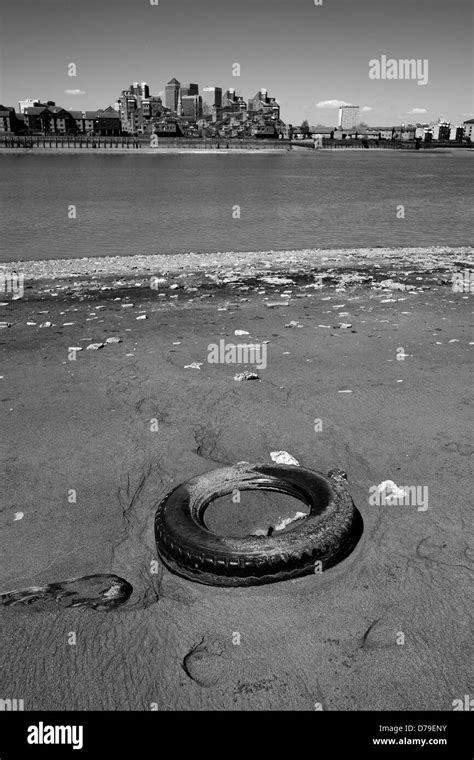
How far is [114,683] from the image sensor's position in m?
3.30

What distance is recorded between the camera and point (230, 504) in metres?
5.12

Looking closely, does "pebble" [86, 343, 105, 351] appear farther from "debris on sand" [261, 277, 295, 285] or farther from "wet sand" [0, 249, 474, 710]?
"debris on sand" [261, 277, 295, 285]

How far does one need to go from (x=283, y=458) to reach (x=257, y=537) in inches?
63.8

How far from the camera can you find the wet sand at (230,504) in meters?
3.35

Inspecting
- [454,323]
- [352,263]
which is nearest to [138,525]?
[454,323]

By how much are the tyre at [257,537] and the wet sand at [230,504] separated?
11 cm

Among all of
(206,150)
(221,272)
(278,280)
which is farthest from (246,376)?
(206,150)

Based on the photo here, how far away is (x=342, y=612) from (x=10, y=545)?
2749 mm

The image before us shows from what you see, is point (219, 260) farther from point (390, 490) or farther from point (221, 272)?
point (390, 490)

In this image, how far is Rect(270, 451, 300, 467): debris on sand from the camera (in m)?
5.68

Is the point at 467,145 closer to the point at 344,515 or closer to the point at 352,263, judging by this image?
→ the point at 352,263

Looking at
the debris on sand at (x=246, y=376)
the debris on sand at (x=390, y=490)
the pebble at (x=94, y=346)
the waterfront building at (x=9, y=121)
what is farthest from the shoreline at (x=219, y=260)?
the waterfront building at (x=9, y=121)

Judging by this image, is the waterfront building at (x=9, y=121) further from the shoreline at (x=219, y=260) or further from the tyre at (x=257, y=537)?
the tyre at (x=257, y=537)
